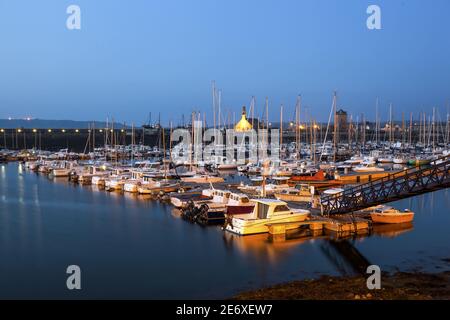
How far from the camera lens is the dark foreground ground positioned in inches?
582

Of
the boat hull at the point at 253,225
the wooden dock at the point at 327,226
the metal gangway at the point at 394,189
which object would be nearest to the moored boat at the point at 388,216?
the wooden dock at the point at 327,226

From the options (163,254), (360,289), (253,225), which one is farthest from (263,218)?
(360,289)

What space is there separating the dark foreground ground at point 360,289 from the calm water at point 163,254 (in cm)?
149

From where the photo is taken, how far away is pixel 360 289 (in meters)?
15.6

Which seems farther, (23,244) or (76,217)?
(76,217)

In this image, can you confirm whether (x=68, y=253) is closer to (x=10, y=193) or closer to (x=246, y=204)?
(x=246, y=204)

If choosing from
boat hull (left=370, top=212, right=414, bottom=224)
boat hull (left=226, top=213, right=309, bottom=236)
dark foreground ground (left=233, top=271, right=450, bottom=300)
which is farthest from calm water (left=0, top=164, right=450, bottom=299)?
dark foreground ground (left=233, top=271, right=450, bottom=300)

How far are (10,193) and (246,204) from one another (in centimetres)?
2463

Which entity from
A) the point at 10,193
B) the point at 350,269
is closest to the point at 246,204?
the point at 350,269

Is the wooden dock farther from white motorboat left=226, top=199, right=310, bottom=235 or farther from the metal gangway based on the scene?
the metal gangway

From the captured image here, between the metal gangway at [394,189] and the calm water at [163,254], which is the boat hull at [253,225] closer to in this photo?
the calm water at [163,254]

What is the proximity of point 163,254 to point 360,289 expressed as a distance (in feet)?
32.8
